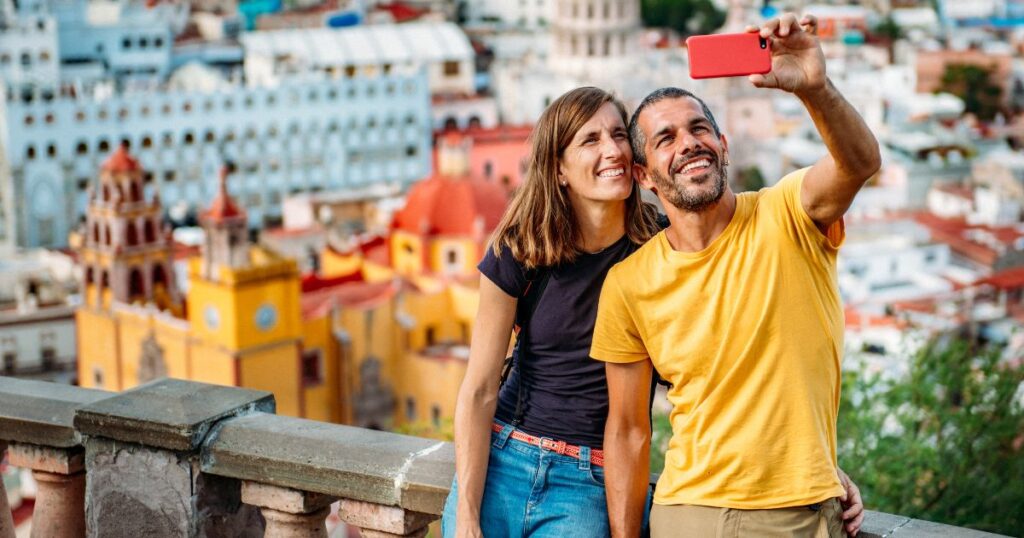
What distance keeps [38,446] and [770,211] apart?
2459mm

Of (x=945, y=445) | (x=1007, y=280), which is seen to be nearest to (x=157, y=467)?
(x=945, y=445)

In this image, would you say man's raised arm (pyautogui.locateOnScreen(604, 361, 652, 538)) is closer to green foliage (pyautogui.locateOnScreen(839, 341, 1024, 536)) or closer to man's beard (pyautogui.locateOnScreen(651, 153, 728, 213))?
man's beard (pyautogui.locateOnScreen(651, 153, 728, 213))

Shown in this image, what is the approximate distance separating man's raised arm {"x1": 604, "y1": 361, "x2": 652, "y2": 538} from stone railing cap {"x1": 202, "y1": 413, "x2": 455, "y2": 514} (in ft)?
1.61

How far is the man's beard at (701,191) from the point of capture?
11.3ft

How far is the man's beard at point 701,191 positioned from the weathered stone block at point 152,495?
1682 millimetres

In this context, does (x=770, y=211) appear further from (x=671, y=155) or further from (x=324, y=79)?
(x=324, y=79)

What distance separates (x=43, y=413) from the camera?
14.7 ft

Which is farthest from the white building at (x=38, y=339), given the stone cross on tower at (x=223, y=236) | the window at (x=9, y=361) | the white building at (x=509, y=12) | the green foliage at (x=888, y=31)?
the green foliage at (x=888, y=31)

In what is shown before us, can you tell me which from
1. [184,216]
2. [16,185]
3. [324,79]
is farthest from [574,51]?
[16,185]

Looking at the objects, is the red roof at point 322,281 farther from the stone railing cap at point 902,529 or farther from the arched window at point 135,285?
the stone railing cap at point 902,529

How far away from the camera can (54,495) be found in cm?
446

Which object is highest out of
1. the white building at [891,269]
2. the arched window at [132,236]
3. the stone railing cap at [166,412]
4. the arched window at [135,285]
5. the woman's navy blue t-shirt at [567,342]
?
the woman's navy blue t-shirt at [567,342]

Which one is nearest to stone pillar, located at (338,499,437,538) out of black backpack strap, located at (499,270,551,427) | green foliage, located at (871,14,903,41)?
black backpack strap, located at (499,270,551,427)

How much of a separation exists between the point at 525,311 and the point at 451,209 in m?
25.9
